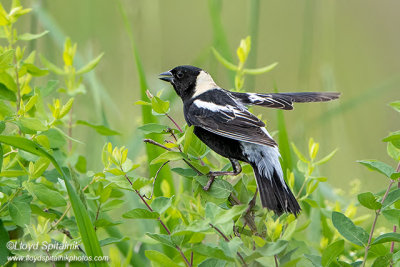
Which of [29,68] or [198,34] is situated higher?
[29,68]

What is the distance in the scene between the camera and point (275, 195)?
1.88 m

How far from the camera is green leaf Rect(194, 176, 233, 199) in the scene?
180 centimetres

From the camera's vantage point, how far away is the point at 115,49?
416 centimetres

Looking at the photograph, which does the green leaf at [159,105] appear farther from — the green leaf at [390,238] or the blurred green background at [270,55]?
the blurred green background at [270,55]

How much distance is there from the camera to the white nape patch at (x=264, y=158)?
1984 millimetres

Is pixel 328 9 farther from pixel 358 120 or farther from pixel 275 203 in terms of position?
pixel 275 203

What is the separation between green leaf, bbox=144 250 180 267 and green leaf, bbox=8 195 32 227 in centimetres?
44

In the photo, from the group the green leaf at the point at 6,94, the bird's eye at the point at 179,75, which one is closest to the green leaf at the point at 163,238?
the green leaf at the point at 6,94

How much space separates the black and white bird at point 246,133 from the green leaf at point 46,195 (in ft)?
1.58

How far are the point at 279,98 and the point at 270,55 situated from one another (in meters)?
4.16

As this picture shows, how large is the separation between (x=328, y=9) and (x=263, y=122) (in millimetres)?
1994

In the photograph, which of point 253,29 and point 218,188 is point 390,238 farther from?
point 253,29

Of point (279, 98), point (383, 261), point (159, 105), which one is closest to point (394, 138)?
point (383, 261)

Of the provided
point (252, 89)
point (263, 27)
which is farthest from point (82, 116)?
point (263, 27)
